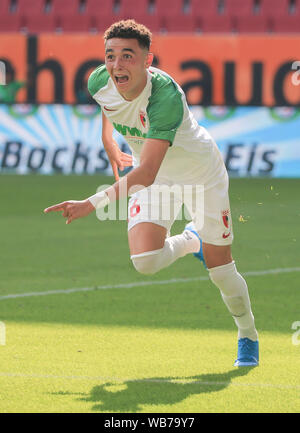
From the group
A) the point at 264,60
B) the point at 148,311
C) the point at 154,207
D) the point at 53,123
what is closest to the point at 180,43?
the point at 264,60

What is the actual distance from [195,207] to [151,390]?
104 cm

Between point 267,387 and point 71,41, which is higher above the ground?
point 267,387

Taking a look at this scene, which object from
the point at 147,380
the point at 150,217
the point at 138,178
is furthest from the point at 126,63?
the point at 147,380

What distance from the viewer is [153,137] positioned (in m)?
4.07

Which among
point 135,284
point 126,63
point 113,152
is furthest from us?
point 135,284

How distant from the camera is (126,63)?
422 cm

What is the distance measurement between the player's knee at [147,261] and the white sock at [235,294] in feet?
Result: 0.94

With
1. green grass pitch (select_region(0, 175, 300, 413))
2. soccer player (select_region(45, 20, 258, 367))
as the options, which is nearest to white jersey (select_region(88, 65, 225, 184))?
soccer player (select_region(45, 20, 258, 367))

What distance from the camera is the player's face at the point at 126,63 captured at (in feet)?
13.9

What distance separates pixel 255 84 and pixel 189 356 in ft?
37.4

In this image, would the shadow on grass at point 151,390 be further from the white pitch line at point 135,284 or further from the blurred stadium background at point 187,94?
the blurred stadium background at point 187,94

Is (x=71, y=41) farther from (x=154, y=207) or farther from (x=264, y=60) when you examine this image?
(x=154, y=207)

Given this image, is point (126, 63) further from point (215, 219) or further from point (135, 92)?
point (215, 219)
